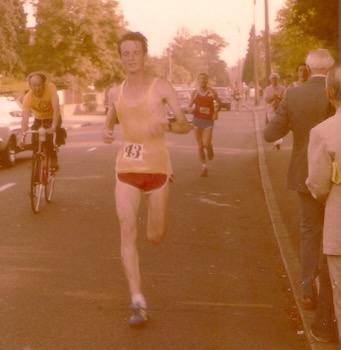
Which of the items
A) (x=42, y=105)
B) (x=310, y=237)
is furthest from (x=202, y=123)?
(x=310, y=237)

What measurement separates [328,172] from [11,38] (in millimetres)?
72567

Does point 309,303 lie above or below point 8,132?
above

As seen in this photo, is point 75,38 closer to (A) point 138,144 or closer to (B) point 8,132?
(B) point 8,132

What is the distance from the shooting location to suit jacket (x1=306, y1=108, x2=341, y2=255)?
4.68 metres

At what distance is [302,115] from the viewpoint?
6.54 metres

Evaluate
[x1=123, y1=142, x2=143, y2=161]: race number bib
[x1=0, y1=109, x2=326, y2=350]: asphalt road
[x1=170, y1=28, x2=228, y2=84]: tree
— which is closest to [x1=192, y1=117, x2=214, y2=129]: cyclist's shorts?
[x1=0, y1=109, x2=326, y2=350]: asphalt road

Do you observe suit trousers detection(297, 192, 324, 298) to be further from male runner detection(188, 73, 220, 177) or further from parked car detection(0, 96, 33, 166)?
parked car detection(0, 96, 33, 166)

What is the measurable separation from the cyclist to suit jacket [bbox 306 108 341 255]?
742cm

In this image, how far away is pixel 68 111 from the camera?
198 feet

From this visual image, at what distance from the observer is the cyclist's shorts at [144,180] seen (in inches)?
250

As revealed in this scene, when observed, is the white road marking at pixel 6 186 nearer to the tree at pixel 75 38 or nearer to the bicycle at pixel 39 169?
the bicycle at pixel 39 169

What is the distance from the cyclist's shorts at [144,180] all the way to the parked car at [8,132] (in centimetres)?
1323

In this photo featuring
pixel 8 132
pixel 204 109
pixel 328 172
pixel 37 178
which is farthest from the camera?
pixel 8 132

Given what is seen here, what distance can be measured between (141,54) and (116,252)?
326 cm
